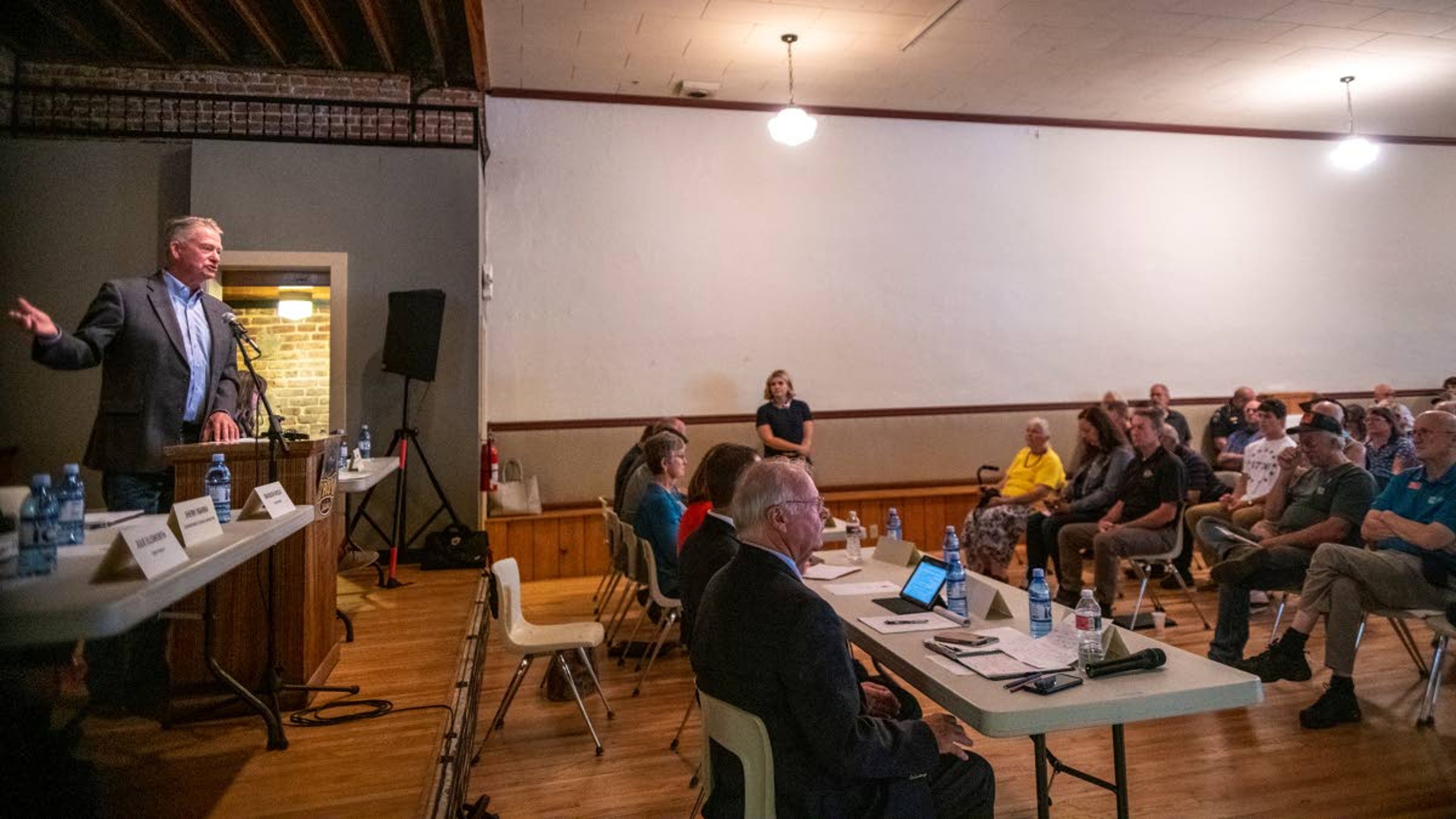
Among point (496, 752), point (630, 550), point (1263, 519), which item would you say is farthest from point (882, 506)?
point (496, 752)

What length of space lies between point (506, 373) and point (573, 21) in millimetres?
2844

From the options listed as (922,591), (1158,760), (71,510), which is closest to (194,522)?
(71,510)

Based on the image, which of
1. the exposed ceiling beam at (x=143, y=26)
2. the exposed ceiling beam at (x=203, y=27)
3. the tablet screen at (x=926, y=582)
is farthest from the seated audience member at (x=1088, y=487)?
the exposed ceiling beam at (x=143, y=26)

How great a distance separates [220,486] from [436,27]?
4.42 metres

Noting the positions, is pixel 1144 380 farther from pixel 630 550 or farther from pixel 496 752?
pixel 496 752

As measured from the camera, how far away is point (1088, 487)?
205 inches

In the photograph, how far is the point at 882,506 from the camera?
7.27 meters

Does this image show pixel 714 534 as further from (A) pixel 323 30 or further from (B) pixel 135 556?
(A) pixel 323 30

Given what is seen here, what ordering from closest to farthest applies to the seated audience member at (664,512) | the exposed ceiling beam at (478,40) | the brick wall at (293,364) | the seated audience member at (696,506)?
1. the seated audience member at (696,506)
2. the seated audience member at (664,512)
3. the exposed ceiling beam at (478,40)
4. the brick wall at (293,364)

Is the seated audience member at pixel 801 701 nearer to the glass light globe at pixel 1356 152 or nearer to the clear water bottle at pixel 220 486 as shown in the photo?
the clear water bottle at pixel 220 486

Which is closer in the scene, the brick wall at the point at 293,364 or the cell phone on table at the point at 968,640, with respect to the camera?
the cell phone on table at the point at 968,640

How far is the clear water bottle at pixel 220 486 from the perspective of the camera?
2387mm

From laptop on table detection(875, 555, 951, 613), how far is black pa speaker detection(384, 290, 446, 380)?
4.08 metres

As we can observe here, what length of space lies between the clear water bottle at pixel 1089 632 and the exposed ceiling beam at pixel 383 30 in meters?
5.40
